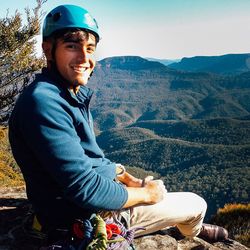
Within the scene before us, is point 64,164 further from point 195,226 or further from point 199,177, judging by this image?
point 199,177

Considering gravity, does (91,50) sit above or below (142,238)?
above

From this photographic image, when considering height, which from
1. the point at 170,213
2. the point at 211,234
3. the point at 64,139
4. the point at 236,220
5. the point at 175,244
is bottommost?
the point at 236,220

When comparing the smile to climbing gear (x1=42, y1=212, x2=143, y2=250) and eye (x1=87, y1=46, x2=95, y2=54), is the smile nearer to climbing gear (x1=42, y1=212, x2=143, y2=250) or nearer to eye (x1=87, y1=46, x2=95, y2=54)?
eye (x1=87, y1=46, x2=95, y2=54)

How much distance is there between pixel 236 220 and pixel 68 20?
6.70 m

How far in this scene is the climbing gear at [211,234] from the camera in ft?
16.6

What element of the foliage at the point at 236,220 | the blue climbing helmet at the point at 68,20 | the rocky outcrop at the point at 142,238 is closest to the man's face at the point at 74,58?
the blue climbing helmet at the point at 68,20

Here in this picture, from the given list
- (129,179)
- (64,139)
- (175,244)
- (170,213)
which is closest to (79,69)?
(64,139)

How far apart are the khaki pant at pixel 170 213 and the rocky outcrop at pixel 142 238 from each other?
177mm

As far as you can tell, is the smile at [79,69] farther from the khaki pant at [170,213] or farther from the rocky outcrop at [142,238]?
the rocky outcrop at [142,238]

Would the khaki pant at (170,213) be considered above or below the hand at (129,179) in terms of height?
below

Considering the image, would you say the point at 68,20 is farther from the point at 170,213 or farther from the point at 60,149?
the point at 170,213

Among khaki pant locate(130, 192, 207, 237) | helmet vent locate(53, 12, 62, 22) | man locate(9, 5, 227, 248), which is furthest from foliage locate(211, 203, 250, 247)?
helmet vent locate(53, 12, 62, 22)

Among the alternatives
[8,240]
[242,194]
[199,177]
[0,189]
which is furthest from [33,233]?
[199,177]

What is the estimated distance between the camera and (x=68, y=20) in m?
3.07
